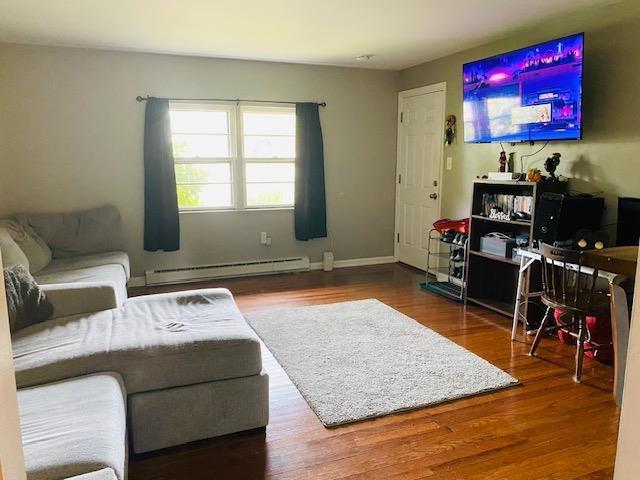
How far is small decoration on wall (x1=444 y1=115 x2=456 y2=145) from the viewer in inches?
179

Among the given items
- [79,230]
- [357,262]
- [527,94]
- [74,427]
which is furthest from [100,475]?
[357,262]

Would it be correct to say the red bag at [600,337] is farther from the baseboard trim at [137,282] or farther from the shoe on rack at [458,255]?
the baseboard trim at [137,282]

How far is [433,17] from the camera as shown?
131 inches

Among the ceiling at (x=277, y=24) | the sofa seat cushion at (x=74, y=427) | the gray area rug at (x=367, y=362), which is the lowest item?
the gray area rug at (x=367, y=362)

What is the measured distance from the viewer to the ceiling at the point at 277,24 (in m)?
3.07

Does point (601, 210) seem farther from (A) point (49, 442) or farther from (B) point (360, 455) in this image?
(A) point (49, 442)

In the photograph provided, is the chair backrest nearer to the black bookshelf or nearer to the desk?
the desk


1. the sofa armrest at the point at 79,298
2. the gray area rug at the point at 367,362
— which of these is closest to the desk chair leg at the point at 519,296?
the gray area rug at the point at 367,362

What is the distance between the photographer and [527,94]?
3396 millimetres

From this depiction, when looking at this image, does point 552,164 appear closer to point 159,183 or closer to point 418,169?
point 418,169

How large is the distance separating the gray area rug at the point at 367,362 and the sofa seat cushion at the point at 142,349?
0.61 metres

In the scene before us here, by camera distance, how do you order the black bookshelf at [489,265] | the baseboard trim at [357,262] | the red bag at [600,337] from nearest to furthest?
the red bag at [600,337] < the black bookshelf at [489,265] < the baseboard trim at [357,262]

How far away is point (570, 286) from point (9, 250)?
3858 mm

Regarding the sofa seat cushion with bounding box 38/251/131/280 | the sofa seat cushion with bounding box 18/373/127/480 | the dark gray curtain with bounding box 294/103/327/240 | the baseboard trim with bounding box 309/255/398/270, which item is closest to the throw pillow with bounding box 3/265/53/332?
the sofa seat cushion with bounding box 18/373/127/480
